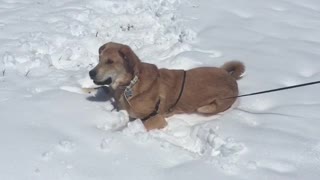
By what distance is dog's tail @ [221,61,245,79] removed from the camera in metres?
5.10

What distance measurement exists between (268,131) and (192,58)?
65.5 inches

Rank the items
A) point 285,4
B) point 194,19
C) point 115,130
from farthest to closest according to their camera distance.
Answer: point 285,4 → point 194,19 → point 115,130

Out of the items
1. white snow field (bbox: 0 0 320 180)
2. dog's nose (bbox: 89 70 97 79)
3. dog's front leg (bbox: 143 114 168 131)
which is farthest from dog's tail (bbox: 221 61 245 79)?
dog's nose (bbox: 89 70 97 79)

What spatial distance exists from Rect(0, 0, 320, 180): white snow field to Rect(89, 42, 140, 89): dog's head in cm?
28

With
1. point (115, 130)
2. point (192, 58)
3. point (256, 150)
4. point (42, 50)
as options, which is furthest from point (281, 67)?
point (42, 50)

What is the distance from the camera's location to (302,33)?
21.8 feet

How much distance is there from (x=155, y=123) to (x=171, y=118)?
0.98ft

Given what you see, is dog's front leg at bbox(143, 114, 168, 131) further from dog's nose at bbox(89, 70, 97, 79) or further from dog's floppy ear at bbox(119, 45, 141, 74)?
dog's nose at bbox(89, 70, 97, 79)

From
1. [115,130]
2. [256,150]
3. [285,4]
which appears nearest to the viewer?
[256,150]

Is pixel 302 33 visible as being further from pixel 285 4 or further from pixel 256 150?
pixel 256 150

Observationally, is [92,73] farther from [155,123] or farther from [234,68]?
[234,68]

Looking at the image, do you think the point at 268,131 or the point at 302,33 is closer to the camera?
the point at 268,131

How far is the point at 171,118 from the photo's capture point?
471 centimetres

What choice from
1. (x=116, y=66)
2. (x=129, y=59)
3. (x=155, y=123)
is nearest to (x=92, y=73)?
(x=116, y=66)
